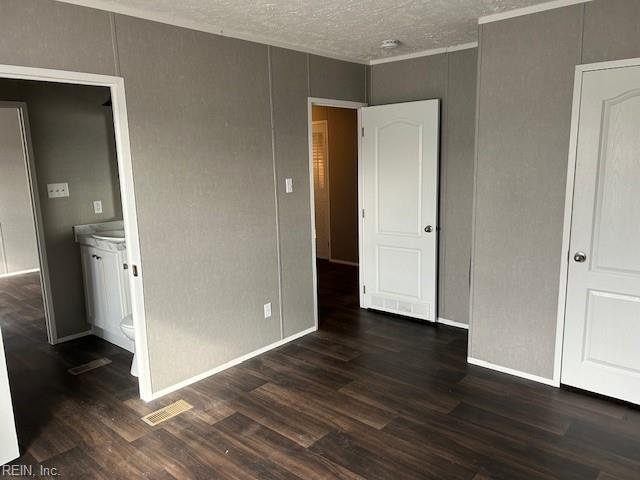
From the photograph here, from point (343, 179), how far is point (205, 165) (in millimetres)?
3797

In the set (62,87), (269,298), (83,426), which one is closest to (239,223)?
(269,298)

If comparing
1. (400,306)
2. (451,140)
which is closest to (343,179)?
(400,306)

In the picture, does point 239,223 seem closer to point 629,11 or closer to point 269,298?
point 269,298

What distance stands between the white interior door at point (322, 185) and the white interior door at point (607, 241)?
448 centimetres

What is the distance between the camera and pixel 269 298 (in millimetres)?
3818

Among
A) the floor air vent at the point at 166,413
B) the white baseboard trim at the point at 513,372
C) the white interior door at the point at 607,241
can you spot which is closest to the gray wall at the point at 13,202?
the floor air vent at the point at 166,413

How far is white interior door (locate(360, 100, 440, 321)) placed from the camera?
13.6 feet

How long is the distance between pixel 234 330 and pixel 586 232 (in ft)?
8.21

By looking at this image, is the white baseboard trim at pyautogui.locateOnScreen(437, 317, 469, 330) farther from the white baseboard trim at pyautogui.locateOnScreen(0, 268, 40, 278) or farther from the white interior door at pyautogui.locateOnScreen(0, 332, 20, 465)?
the white baseboard trim at pyautogui.locateOnScreen(0, 268, 40, 278)

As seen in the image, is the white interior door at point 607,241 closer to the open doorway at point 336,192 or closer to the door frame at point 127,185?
the door frame at point 127,185

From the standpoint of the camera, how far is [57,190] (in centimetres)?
403

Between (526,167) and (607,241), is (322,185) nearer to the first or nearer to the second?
(526,167)

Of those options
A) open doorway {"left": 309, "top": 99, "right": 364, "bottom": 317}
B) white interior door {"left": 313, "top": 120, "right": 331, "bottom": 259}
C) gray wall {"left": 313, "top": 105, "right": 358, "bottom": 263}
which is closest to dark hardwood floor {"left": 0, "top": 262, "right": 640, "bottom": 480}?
open doorway {"left": 309, "top": 99, "right": 364, "bottom": 317}

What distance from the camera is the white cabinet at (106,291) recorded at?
3.81 metres
